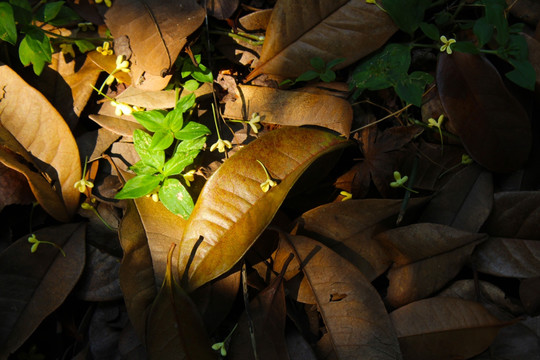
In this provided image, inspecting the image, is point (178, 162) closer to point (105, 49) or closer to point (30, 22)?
point (105, 49)

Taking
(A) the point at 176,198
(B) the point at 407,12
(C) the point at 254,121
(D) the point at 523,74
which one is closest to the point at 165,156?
(A) the point at 176,198

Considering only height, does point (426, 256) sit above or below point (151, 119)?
below

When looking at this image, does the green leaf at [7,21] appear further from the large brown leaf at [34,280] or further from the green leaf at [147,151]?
the large brown leaf at [34,280]

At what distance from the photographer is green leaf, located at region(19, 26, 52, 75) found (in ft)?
4.70

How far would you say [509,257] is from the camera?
51.7 inches

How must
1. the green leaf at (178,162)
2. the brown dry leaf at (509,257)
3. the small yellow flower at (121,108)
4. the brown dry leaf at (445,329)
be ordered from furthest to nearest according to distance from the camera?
the small yellow flower at (121,108), the green leaf at (178,162), the brown dry leaf at (509,257), the brown dry leaf at (445,329)

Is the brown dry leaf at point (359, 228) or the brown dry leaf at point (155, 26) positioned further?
the brown dry leaf at point (155, 26)

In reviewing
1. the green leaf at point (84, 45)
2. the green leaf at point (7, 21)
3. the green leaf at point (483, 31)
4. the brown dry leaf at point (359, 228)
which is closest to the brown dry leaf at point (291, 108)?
the brown dry leaf at point (359, 228)

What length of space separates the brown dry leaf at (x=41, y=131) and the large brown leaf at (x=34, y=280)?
125mm

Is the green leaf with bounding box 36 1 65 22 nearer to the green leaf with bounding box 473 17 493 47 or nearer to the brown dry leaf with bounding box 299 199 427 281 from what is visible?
the brown dry leaf with bounding box 299 199 427 281

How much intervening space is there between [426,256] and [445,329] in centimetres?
21

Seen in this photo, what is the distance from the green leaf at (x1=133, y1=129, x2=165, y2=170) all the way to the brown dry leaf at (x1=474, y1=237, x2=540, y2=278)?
3.53 feet

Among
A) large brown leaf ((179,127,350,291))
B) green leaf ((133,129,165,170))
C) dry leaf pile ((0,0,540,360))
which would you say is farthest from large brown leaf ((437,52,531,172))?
green leaf ((133,129,165,170))

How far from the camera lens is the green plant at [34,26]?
52.4 inches
